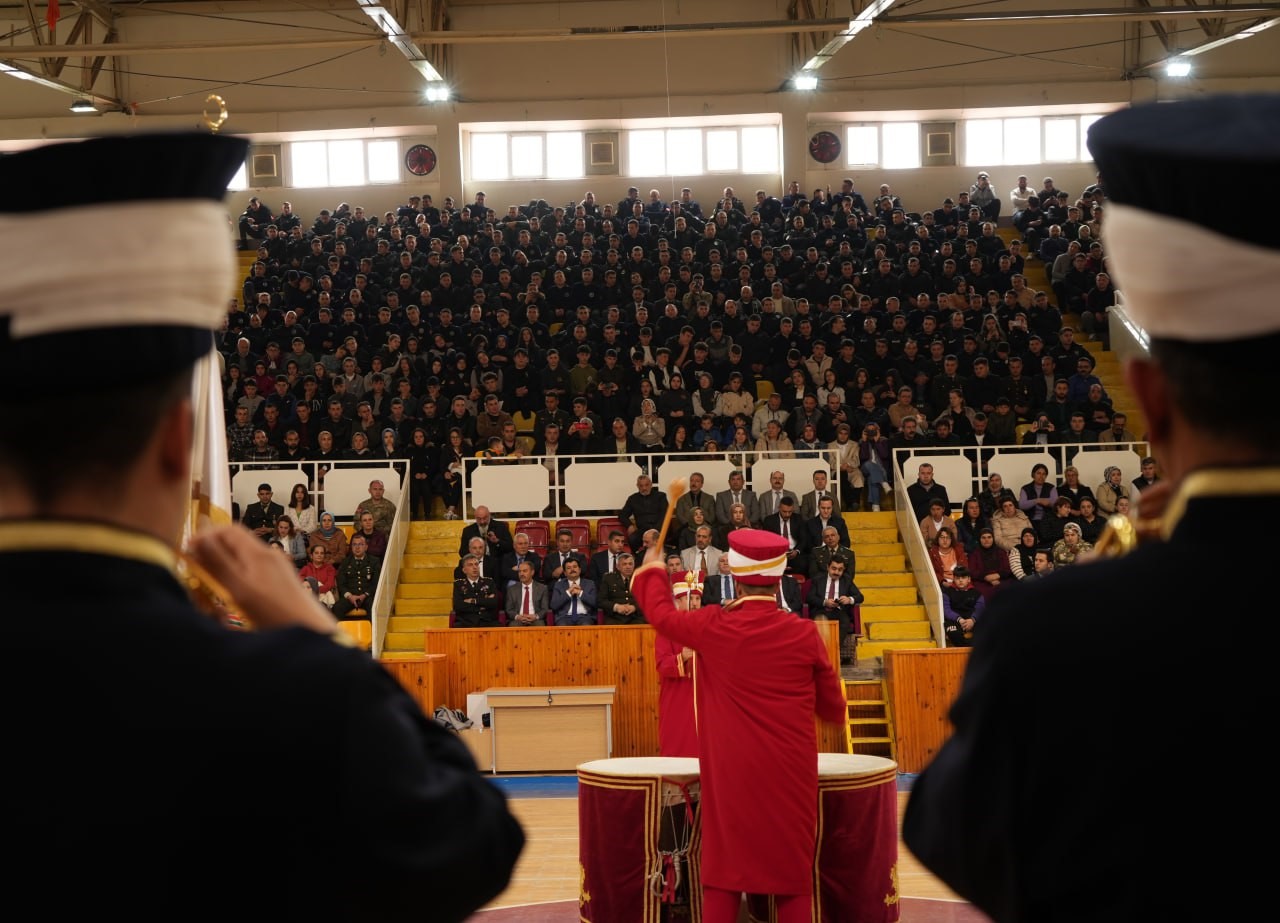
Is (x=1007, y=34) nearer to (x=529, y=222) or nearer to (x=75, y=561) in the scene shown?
(x=529, y=222)

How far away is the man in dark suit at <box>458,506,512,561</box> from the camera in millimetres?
17031

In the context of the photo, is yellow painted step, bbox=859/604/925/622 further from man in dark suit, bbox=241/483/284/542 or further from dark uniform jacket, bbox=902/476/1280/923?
dark uniform jacket, bbox=902/476/1280/923

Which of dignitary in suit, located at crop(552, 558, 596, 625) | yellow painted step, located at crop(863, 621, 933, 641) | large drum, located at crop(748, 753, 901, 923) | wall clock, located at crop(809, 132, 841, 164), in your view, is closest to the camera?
large drum, located at crop(748, 753, 901, 923)

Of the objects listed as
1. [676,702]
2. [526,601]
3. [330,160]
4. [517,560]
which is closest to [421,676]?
[526,601]

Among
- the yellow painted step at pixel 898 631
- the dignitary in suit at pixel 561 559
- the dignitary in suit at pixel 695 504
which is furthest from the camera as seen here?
the dignitary in suit at pixel 695 504

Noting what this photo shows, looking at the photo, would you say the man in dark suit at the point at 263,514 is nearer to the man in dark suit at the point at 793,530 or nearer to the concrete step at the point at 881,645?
the man in dark suit at the point at 793,530

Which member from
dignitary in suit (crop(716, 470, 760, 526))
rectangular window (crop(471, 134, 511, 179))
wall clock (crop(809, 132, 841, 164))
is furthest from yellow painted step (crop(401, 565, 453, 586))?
wall clock (crop(809, 132, 841, 164))

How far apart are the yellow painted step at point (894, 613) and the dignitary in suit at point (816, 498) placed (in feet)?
3.91

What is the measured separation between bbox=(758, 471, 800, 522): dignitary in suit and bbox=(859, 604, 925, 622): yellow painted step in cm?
155

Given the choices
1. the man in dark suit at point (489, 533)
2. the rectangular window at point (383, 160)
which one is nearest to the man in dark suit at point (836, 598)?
the man in dark suit at point (489, 533)

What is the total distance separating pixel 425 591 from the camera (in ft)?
59.4

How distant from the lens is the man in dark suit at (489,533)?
1703cm

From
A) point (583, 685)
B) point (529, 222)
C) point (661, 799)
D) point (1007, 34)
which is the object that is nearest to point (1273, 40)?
point (1007, 34)

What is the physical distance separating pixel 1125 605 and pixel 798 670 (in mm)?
4855
